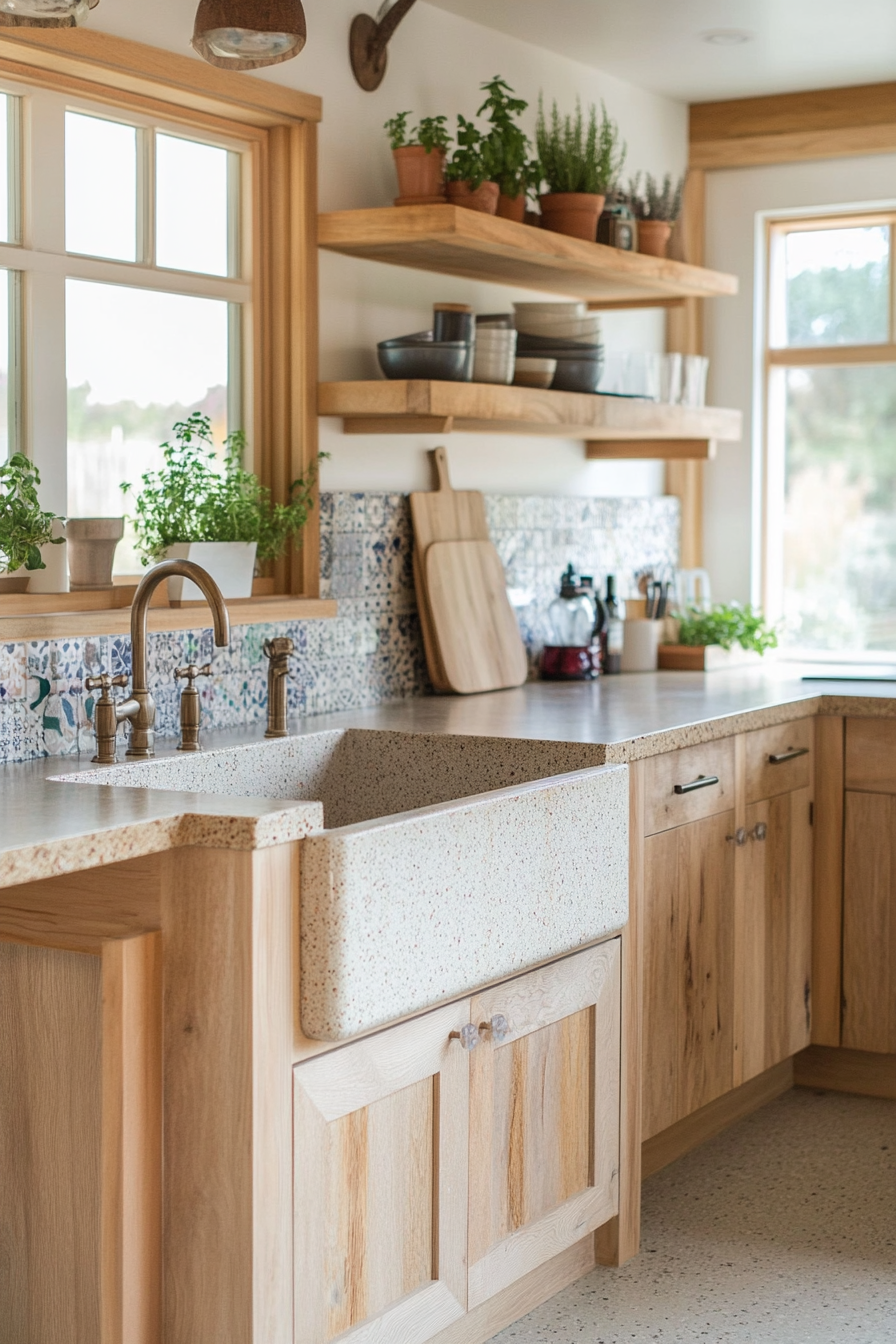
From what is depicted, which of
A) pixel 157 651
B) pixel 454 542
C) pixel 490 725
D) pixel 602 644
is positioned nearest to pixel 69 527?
pixel 157 651

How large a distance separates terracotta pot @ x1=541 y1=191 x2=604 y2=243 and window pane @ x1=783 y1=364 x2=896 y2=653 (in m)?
1.27

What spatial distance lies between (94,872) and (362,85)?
6.64 feet

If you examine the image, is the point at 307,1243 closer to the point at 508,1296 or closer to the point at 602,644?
the point at 508,1296

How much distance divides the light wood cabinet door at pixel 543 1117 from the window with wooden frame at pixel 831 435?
225 cm

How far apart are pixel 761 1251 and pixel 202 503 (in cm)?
174

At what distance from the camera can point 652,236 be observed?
3.98 meters

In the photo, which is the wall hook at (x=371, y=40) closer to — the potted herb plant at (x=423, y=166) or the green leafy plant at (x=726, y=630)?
the potted herb plant at (x=423, y=166)

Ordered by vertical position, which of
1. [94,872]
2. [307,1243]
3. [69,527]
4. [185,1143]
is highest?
[69,527]

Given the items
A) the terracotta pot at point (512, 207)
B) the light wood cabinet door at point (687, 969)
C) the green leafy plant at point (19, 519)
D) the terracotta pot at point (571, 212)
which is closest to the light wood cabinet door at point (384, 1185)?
the light wood cabinet door at point (687, 969)

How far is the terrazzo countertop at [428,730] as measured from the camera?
1890mm

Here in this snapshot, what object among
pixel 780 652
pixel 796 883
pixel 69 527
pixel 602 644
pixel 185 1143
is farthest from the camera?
pixel 780 652

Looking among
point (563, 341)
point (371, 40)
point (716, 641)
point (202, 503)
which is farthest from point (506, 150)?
point (716, 641)

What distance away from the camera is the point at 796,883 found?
11.9ft

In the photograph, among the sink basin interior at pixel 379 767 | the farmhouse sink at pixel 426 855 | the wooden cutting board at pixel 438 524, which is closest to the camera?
the farmhouse sink at pixel 426 855
